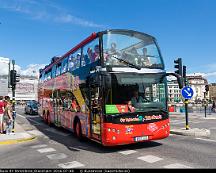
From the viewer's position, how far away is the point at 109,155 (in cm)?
848

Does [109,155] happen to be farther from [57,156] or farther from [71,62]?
[71,62]

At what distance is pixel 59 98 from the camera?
14.4 meters

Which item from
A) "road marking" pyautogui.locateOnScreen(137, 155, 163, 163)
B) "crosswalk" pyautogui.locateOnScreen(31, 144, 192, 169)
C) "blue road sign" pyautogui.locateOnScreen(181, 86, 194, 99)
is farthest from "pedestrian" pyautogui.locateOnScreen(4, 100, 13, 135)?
"blue road sign" pyautogui.locateOnScreen(181, 86, 194, 99)

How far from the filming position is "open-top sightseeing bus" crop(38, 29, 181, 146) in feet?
28.2

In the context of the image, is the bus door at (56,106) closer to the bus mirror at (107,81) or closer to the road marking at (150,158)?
the bus mirror at (107,81)

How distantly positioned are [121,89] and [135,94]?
0.52 meters

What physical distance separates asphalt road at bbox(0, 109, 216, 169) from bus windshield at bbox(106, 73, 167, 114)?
1.44 meters

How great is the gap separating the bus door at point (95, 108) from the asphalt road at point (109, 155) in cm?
69

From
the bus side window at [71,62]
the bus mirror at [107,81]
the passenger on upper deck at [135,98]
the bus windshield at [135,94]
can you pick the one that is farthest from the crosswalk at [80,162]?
the bus side window at [71,62]

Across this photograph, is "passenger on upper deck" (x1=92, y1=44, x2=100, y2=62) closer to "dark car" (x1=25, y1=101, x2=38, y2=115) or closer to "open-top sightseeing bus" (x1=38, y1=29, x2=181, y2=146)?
"open-top sightseeing bus" (x1=38, y1=29, x2=181, y2=146)

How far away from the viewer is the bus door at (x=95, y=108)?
8.92 m

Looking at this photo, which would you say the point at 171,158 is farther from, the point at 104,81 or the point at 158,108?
the point at 104,81

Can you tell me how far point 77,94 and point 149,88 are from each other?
3.35m

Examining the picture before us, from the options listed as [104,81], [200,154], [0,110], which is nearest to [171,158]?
[200,154]
